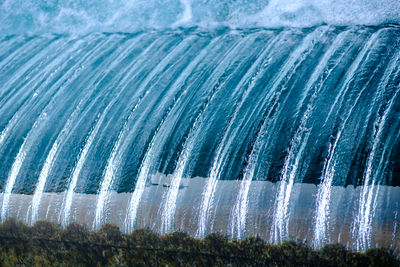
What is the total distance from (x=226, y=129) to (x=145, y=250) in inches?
39.7

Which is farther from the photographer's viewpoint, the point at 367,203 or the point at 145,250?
the point at 145,250

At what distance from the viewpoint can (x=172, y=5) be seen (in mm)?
5480

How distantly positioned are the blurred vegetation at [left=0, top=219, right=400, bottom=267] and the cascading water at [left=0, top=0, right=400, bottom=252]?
6 centimetres

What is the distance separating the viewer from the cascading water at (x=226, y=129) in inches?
95.7

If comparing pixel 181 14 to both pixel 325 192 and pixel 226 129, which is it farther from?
pixel 325 192

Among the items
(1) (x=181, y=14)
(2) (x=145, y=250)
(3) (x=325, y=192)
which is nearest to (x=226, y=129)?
(3) (x=325, y=192)

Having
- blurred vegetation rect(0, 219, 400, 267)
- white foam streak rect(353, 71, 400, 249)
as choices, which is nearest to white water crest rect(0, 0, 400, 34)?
white foam streak rect(353, 71, 400, 249)

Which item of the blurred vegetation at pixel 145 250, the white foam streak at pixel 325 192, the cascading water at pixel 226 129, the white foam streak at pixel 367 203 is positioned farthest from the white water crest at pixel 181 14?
the blurred vegetation at pixel 145 250

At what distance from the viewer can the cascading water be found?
2.43 meters

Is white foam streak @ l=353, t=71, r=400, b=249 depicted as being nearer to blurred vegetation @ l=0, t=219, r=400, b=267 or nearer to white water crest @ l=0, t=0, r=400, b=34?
blurred vegetation @ l=0, t=219, r=400, b=267

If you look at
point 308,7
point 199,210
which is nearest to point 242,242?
point 199,210

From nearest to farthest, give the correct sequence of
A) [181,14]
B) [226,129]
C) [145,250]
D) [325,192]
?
1. [325,192]
2. [145,250]
3. [226,129]
4. [181,14]

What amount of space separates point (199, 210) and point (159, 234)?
0.95 feet

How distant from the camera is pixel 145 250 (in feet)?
8.55
